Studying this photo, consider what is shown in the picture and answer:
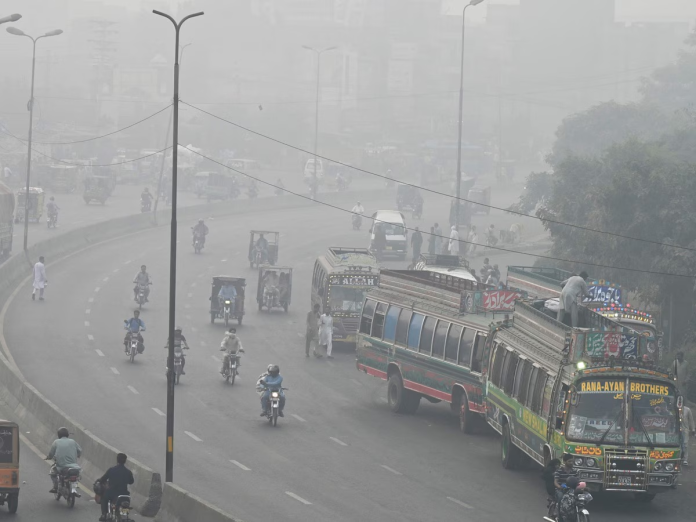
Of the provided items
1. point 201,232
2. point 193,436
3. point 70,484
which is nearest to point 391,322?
point 193,436

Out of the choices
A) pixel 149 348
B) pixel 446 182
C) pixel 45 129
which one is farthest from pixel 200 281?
pixel 45 129

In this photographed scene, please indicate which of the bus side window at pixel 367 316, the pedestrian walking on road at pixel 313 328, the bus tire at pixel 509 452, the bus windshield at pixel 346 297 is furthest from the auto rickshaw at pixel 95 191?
the bus tire at pixel 509 452

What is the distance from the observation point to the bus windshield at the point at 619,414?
22109 mm

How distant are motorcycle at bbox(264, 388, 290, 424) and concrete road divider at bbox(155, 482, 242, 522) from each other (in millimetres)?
8033

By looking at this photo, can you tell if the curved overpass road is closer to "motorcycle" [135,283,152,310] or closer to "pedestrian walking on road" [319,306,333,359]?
"motorcycle" [135,283,152,310]

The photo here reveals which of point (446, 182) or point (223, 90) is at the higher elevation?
point (223, 90)

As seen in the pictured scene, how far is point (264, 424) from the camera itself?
29.9 m

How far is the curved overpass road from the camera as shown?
75.0ft

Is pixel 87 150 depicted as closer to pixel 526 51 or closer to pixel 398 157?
pixel 398 157

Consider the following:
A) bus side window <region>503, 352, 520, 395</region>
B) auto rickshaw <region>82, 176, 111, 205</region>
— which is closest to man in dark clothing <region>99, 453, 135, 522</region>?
bus side window <region>503, 352, 520, 395</region>

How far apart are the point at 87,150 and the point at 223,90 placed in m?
45.0

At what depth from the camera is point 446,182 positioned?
109 m

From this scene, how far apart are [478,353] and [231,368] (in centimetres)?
801

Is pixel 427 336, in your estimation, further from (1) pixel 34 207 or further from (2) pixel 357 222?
(2) pixel 357 222
